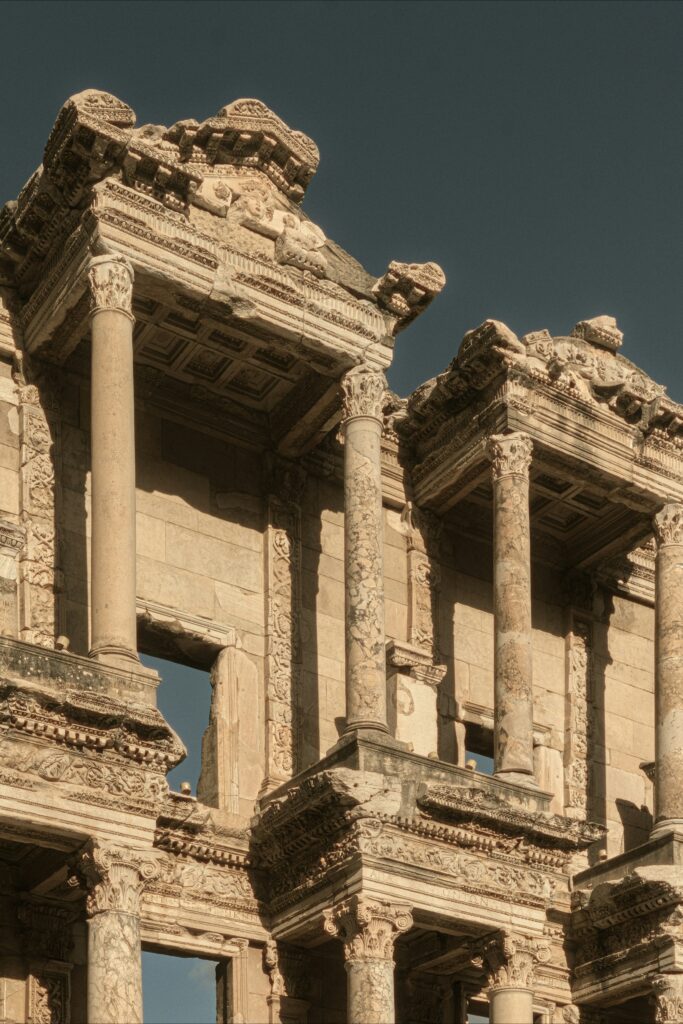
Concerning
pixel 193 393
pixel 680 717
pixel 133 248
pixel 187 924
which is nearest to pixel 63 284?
pixel 133 248

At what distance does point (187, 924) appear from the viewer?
25828mm

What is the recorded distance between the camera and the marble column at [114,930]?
22.7 meters

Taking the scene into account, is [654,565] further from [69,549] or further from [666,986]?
[69,549]

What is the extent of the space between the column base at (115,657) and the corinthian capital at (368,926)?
11.5 ft

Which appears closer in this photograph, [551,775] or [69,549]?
[69,549]

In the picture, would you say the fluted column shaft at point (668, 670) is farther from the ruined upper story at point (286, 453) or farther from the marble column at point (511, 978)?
the marble column at point (511, 978)

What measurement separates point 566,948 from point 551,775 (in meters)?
2.59

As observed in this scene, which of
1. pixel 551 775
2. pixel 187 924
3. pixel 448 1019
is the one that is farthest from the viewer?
pixel 551 775

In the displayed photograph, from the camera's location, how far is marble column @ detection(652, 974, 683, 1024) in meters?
27.0

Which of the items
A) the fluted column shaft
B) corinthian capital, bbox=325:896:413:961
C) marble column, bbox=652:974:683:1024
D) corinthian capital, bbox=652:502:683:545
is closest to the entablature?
corinthian capital, bbox=652:502:683:545

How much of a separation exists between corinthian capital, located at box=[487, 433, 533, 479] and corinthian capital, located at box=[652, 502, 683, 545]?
86.0 inches

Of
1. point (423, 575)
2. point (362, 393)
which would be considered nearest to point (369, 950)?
point (362, 393)

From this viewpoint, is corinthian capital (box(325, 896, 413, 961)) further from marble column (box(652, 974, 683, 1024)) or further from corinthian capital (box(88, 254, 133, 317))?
corinthian capital (box(88, 254, 133, 317))

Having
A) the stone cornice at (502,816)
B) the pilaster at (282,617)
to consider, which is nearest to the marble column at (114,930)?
the stone cornice at (502,816)
